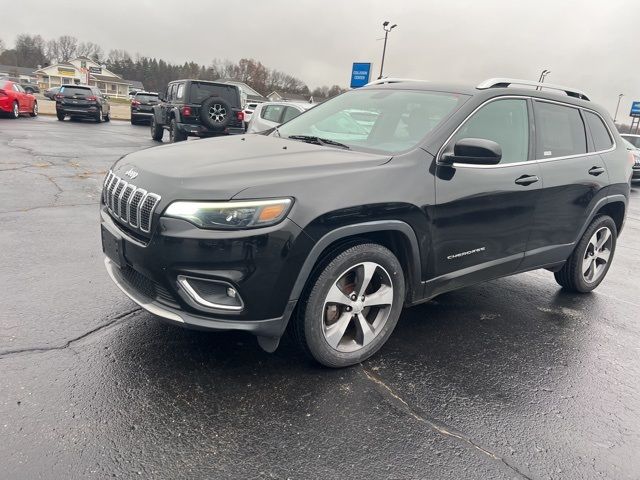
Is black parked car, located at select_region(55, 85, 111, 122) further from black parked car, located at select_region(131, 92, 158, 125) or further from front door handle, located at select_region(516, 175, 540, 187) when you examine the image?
front door handle, located at select_region(516, 175, 540, 187)

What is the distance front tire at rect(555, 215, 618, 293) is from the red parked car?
20287mm

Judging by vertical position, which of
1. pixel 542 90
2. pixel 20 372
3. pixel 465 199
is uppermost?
pixel 542 90

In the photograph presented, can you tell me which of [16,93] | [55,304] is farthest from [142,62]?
[55,304]

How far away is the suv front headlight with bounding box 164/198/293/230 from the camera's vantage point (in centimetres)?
250

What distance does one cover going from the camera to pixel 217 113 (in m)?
12.9

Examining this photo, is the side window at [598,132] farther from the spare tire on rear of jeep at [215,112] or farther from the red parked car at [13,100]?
the red parked car at [13,100]

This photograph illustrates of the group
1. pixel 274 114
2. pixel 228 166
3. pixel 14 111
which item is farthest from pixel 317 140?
pixel 14 111

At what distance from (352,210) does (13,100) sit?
67.7 ft

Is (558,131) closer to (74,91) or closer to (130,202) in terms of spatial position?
(130,202)

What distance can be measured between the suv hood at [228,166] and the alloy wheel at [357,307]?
65 cm

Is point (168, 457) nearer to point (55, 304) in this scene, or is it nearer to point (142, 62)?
point (55, 304)

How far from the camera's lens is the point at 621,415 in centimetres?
290

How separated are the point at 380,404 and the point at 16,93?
21.6m

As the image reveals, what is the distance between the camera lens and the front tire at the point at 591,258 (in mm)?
4633
